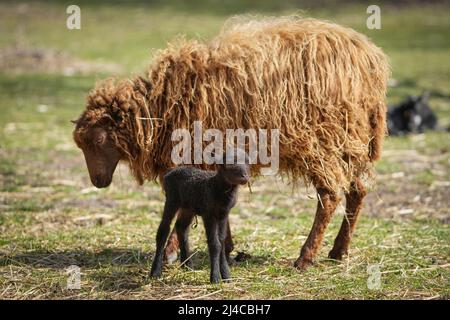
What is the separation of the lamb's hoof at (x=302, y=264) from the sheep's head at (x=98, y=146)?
1.87 metres

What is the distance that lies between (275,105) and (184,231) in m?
1.33

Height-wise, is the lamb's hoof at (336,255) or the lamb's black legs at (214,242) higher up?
the lamb's black legs at (214,242)

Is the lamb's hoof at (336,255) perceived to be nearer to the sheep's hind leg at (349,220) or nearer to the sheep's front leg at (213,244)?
the sheep's hind leg at (349,220)

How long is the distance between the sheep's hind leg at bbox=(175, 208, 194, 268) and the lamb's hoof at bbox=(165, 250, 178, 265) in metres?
0.32

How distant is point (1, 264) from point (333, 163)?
3039mm

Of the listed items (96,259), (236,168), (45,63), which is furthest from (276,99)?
(45,63)

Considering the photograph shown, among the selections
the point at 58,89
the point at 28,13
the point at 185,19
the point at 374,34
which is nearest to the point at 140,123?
the point at 58,89

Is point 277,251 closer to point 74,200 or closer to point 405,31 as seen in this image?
point 74,200

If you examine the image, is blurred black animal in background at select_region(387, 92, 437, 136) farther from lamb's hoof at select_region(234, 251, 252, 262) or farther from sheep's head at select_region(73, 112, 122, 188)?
sheep's head at select_region(73, 112, 122, 188)

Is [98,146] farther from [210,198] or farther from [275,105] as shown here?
[275,105]

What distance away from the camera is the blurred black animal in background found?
1315cm

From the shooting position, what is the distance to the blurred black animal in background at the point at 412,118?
1315 cm

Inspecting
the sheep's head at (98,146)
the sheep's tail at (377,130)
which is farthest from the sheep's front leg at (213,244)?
the sheep's tail at (377,130)
